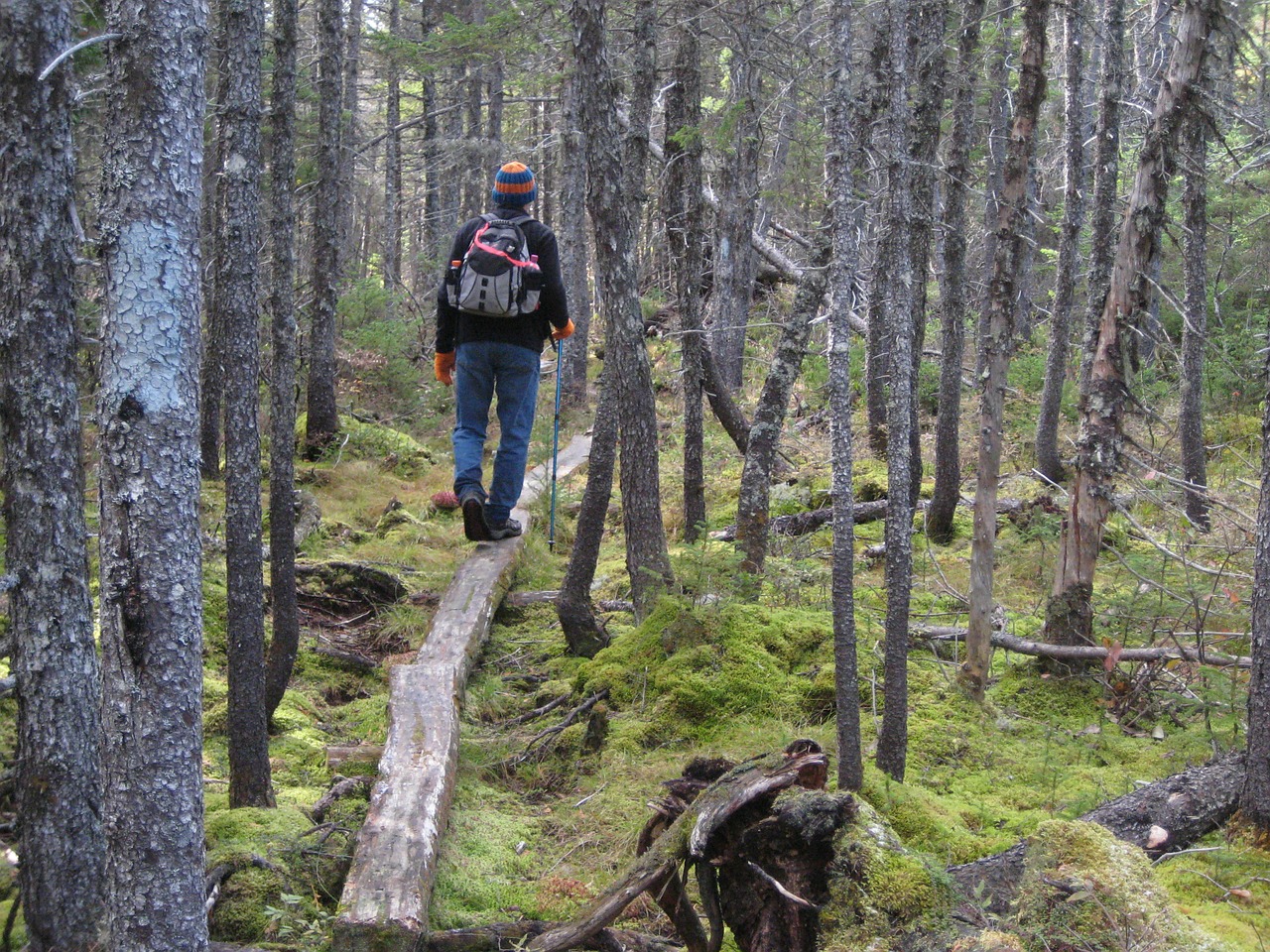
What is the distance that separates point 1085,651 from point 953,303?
4.43m

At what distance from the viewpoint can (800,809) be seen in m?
3.92

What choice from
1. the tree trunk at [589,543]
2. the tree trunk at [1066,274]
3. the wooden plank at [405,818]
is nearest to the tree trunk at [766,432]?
the tree trunk at [589,543]

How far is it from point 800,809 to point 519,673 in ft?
14.2

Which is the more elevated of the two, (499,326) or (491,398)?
(499,326)

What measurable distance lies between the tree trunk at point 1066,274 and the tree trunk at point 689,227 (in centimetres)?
734

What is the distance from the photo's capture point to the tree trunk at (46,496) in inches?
160

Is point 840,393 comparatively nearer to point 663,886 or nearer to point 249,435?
point 663,886

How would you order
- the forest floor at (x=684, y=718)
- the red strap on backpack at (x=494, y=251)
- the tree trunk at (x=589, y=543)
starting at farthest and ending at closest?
the tree trunk at (x=589, y=543)
the red strap on backpack at (x=494, y=251)
the forest floor at (x=684, y=718)

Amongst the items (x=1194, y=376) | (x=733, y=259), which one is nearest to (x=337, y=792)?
(x=1194, y=376)

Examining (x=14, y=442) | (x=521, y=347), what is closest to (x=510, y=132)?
(x=521, y=347)

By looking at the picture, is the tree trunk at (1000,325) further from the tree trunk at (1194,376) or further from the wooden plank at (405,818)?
the tree trunk at (1194,376)

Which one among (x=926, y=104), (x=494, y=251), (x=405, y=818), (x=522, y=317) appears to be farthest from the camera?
(x=926, y=104)

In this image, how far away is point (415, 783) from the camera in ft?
17.8

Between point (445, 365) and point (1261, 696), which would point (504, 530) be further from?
point (1261, 696)
